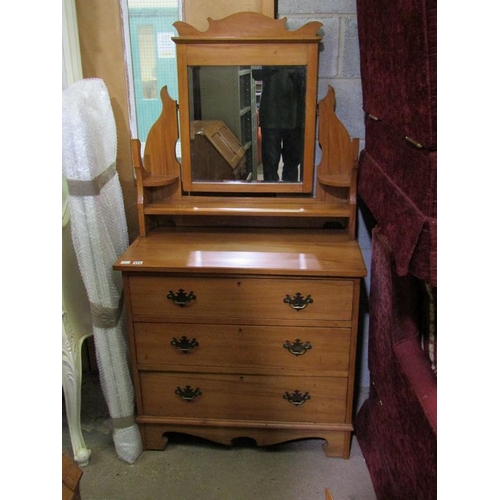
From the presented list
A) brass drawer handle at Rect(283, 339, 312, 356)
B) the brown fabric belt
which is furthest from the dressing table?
the brown fabric belt

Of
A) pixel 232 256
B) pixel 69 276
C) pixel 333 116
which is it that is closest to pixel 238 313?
pixel 232 256

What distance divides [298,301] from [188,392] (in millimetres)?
495

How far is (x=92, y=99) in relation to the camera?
1592 mm

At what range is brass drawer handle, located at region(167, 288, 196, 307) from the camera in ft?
5.08

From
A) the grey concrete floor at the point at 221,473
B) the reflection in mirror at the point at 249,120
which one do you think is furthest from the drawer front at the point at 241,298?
the grey concrete floor at the point at 221,473

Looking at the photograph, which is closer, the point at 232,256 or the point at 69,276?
the point at 232,256

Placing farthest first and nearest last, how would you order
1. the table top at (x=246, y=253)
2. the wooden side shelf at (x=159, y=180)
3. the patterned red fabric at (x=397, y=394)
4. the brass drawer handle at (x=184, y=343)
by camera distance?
the wooden side shelf at (x=159, y=180) < the brass drawer handle at (x=184, y=343) < the table top at (x=246, y=253) < the patterned red fabric at (x=397, y=394)

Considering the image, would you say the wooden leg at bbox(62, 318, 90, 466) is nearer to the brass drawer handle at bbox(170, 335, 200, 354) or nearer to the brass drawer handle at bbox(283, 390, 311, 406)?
the brass drawer handle at bbox(170, 335, 200, 354)

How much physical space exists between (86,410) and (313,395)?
0.93 m

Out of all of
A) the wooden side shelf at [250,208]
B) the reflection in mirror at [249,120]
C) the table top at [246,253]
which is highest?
the reflection in mirror at [249,120]

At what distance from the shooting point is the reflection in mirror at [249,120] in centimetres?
164

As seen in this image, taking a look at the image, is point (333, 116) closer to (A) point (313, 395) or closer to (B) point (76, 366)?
(A) point (313, 395)

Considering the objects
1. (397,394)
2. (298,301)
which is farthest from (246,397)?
(397,394)

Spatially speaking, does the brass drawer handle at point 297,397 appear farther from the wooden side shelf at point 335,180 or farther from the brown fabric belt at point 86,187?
the brown fabric belt at point 86,187
